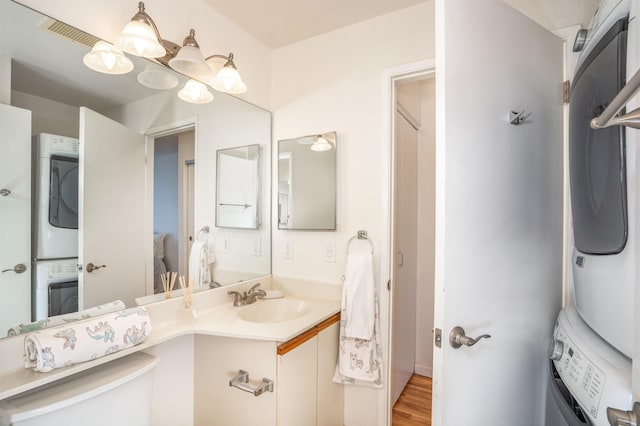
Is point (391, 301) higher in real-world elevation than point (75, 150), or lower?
lower

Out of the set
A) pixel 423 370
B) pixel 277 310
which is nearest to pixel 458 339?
pixel 277 310

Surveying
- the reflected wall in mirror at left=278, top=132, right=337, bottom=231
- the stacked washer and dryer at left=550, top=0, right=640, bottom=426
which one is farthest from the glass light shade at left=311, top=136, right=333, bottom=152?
the stacked washer and dryer at left=550, top=0, right=640, bottom=426

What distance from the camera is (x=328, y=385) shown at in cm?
162

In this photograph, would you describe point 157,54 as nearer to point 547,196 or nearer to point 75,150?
point 75,150

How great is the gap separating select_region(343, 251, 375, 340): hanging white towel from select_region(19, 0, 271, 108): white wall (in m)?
1.31

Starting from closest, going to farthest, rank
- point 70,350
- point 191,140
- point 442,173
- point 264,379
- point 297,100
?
point 442,173 → point 70,350 → point 264,379 → point 191,140 → point 297,100

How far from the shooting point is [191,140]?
1625 millimetres

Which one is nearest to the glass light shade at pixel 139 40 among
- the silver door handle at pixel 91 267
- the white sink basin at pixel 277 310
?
the silver door handle at pixel 91 267

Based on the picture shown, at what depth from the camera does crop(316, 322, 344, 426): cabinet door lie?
1543 mm

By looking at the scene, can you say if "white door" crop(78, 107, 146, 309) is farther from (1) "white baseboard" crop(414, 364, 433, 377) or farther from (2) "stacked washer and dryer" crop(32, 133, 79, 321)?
(1) "white baseboard" crop(414, 364, 433, 377)

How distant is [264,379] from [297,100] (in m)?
1.69

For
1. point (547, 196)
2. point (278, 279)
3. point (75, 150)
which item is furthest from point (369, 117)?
point (75, 150)

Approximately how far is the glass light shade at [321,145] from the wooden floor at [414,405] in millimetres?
1831

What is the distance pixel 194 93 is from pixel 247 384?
149 cm
